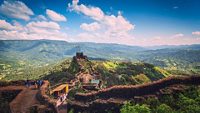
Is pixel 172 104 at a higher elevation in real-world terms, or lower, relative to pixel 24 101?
higher

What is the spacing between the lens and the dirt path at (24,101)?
3534 centimetres

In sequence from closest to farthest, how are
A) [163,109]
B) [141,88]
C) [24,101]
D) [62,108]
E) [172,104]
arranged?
[163,109] < [172,104] < [141,88] < [24,101] < [62,108]

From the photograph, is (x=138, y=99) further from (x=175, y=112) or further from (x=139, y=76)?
(x=139, y=76)

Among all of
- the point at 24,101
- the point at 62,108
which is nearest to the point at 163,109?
the point at 62,108

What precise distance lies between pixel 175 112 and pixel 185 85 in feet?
19.9

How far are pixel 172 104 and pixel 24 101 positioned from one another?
75.2 ft

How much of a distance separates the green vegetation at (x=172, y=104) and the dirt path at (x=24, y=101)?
14.9 m

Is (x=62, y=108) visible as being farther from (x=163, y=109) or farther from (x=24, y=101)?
(x=163, y=109)

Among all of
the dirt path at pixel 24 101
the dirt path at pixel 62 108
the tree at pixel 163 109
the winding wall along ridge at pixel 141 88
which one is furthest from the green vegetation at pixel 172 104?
the dirt path at pixel 24 101

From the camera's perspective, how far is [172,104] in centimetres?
2864

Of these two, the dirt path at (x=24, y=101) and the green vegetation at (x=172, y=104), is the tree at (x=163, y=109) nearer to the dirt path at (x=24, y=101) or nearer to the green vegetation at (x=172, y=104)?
the green vegetation at (x=172, y=104)

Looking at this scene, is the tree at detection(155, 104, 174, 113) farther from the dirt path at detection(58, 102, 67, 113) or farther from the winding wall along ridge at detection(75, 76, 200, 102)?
the dirt path at detection(58, 102, 67, 113)

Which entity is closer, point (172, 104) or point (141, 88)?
point (172, 104)

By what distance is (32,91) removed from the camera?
44.9m
